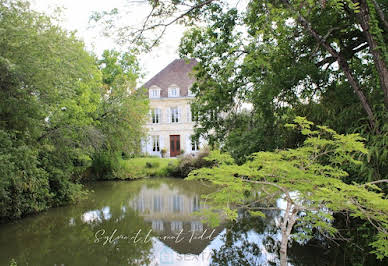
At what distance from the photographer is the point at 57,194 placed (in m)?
10.7

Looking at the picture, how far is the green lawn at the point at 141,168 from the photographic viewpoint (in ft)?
61.9

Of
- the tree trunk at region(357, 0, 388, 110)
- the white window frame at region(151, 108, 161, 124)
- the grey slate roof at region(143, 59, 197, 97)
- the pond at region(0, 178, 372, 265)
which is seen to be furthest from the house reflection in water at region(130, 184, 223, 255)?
the grey slate roof at region(143, 59, 197, 97)

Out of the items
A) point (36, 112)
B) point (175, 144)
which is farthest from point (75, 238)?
point (175, 144)

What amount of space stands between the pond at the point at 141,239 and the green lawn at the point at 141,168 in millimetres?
7977

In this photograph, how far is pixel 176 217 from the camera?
9203 millimetres

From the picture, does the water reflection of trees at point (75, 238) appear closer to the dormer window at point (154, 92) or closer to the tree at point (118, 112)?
the tree at point (118, 112)

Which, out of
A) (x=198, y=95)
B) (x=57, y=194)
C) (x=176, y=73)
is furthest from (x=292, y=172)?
(x=176, y=73)

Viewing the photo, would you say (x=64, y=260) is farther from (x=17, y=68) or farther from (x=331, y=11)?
(x=331, y=11)

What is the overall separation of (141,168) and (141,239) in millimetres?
12943

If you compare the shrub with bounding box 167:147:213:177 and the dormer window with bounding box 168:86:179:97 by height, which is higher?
the dormer window with bounding box 168:86:179:97

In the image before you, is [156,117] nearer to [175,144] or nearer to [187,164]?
[175,144]

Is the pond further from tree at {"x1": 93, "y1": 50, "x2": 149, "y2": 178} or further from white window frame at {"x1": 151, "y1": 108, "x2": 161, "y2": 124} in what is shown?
white window frame at {"x1": 151, "y1": 108, "x2": 161, "y2": 124}

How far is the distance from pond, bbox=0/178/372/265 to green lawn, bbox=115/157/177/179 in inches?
314

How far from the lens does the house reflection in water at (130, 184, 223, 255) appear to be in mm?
6755
